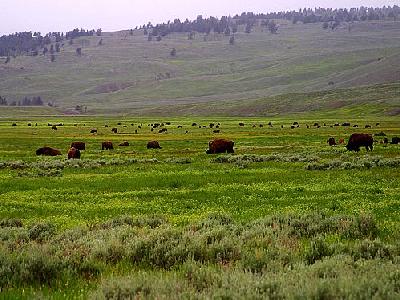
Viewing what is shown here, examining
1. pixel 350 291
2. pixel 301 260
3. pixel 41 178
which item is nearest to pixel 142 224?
pixel 301 260

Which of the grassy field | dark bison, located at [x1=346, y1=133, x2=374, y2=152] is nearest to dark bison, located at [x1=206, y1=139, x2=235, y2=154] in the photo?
dark bison, located at [x1=346, y1=133, x2=374, y2=152]

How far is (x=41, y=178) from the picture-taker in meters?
27.1

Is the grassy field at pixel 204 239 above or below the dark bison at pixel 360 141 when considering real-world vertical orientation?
above

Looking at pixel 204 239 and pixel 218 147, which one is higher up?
pixel 204 239

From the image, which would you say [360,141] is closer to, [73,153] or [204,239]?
[73,153]

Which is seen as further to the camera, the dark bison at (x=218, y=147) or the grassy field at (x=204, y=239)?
the dark bison at (x=218, y=147)

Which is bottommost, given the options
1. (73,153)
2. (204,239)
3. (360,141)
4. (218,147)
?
(73,153)

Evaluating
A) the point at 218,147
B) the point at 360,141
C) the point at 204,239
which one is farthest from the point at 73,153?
the point at 204,239

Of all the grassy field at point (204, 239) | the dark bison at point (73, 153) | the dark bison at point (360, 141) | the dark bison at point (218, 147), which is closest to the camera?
the grassy field at point (204, 239)

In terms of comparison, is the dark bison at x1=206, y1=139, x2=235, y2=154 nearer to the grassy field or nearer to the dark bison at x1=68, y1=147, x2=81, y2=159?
the dark bison at x1=68, y1=147, x2=81, y2=159

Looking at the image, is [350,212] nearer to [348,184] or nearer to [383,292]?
[348,184]

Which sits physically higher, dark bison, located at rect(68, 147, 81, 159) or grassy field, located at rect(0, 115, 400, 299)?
grassy field, located at rect(0, 115, 400, 299)

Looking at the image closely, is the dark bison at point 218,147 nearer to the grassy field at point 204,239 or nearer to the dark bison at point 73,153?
the dark bison at point 73,153

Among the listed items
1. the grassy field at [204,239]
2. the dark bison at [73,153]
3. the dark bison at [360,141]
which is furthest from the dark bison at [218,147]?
the grassy field at [204,239]
